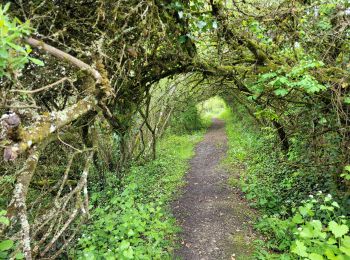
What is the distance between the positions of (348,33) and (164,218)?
501cm

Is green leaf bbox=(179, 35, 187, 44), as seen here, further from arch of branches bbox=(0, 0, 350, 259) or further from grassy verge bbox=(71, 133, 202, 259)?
grassy verge bbox=(71, 133, 202, 259)

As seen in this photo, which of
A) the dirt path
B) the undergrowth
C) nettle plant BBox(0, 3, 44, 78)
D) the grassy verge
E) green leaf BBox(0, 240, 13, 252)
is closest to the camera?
nettle plant BBox(0, 3, 44, 78)

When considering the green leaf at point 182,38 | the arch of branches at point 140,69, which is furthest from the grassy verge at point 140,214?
the green leaf at point 182,38

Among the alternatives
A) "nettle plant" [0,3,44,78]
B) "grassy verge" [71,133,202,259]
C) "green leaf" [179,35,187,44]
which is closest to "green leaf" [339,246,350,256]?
"grassy verge" [71,133,202,259]

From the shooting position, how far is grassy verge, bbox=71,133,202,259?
4.05 meters

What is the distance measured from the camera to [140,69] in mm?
5328

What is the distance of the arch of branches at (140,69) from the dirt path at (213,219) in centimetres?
198

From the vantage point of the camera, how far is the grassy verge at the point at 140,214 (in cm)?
405

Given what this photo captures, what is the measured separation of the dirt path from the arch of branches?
1983 mm

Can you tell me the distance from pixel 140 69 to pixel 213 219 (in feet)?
11.8

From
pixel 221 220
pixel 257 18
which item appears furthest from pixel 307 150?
pixel 257 18

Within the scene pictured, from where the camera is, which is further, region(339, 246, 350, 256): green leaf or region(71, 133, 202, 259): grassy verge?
region(71, 133, 202, 259): grassy verge

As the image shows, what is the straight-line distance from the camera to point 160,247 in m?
4.89

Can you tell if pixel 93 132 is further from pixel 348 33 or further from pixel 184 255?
pixel 348 33
